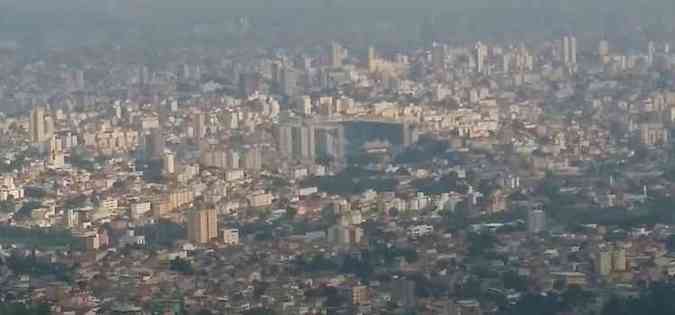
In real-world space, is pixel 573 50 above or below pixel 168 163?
above

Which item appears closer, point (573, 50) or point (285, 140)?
point (285, 140)

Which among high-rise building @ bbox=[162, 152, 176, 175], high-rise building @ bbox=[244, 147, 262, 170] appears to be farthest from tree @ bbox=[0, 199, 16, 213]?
high-rise building @ bbox=[244, 147, 262, 170]

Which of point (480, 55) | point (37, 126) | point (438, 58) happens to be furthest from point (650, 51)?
point (37, 126)

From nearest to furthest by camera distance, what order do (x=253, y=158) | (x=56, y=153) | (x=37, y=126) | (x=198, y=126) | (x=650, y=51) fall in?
(x=253, y=158)
(x=56, y=153)
(x=37, y=126)
(x=198, y=126)
(x=650, y=51)

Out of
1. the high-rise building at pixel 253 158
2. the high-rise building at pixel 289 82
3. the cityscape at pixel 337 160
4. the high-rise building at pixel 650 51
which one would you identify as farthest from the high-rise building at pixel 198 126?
the high-rise building at pixel 650 51

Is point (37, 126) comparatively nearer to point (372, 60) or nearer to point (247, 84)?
point (247, 84)

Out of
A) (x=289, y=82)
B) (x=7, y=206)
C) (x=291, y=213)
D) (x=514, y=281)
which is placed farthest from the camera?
(x=289, y=82)

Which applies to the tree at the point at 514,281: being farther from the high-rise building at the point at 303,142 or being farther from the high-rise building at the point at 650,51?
the high-rise building at the point at 650,51

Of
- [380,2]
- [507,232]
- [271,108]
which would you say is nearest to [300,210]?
[507,232]
